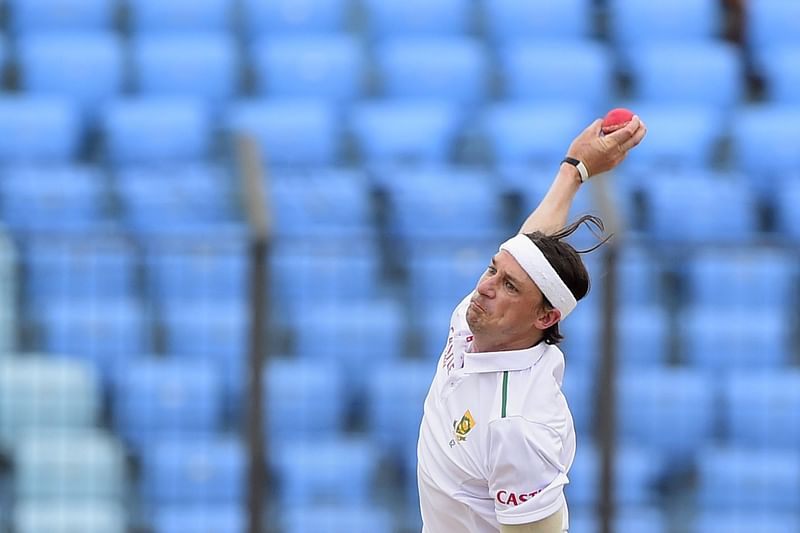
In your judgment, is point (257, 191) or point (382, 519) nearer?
point (257, 191)

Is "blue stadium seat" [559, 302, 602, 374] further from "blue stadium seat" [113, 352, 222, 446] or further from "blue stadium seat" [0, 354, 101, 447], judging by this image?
"blue stadium seat" [0, 354, 101, 447]

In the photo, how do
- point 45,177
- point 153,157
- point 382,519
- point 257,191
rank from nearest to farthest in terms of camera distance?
point 257,191, point 382,519, point 45,177, point 153,157

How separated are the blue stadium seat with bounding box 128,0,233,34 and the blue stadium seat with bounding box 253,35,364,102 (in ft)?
1.70

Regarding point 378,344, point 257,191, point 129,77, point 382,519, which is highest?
point 129,77

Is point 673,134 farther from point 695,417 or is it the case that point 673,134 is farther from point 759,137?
point 695,417

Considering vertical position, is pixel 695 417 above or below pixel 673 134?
below

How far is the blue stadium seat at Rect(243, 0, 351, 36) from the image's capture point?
842cm

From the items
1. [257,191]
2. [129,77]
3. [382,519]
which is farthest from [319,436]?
[129,77]

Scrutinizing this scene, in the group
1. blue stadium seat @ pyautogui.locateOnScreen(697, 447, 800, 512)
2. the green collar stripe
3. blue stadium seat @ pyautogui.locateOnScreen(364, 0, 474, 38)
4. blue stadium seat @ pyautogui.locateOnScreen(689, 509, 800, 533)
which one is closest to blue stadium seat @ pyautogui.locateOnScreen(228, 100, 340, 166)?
blue stadium seat @ pyautogui.locateOnScreen(364, 0, 474, 38)

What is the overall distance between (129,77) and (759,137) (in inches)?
126

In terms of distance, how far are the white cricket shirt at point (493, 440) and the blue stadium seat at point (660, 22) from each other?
5.05 meters

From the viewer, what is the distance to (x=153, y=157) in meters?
7.52

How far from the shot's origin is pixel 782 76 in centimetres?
848

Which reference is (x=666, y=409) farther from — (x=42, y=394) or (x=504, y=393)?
(x=504, y=393)
